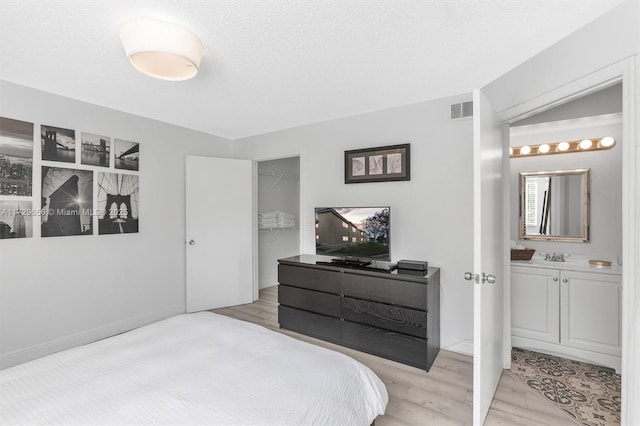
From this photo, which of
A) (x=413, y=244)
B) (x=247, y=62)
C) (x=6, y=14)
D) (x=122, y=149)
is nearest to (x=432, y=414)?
(x=413, y=244)

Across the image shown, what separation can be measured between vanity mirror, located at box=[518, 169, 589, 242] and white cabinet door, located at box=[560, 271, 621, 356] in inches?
25.4

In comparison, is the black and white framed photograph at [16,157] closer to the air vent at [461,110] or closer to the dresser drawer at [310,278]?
the dresser drawer at [310,278]

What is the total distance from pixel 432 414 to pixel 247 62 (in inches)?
106

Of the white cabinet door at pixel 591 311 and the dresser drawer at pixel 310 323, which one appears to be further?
the dresser drawer at pixel 310 323

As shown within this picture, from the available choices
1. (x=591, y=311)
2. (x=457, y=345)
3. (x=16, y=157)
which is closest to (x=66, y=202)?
(x=16, y=157)

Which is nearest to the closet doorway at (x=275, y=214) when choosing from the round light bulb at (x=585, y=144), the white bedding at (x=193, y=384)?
the white bedding at (x=193, y=384)

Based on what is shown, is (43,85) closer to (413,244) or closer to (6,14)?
(6,14)

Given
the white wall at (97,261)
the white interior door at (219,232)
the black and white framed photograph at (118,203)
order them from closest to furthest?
the white wall at (97,261)
the black and white framed photograph at (118,203)
the white interior door at (219,232)

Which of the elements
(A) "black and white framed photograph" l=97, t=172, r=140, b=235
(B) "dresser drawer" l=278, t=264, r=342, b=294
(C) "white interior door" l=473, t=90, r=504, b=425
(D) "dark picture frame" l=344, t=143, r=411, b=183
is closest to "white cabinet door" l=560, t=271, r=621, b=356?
(C) "white interior door" l=473, t=90, r=504, b=425

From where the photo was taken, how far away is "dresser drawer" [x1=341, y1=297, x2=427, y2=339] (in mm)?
2412

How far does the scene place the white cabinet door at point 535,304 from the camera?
8.41ft

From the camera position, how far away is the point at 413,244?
2916 millimetres

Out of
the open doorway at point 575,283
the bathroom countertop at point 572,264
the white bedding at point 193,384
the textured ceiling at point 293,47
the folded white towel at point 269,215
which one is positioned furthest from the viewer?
the folded white towel at point 269,215

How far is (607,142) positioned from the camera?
8.92 feet
